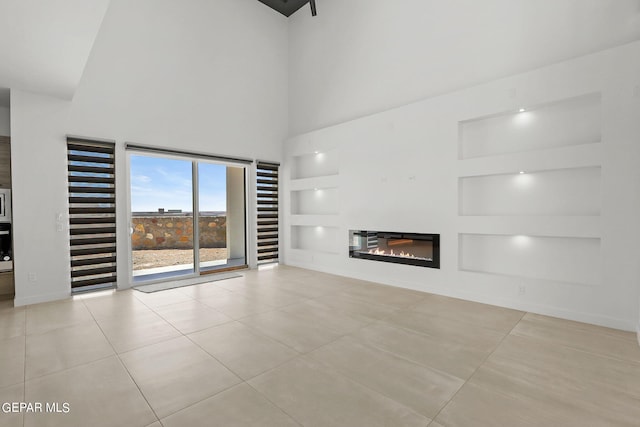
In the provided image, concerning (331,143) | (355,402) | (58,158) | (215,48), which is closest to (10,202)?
(58,158)

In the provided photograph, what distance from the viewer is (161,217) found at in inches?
247

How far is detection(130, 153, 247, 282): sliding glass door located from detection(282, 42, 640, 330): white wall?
9.66ft

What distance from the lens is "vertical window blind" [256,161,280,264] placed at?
682 cm

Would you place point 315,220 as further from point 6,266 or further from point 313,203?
point 6,266

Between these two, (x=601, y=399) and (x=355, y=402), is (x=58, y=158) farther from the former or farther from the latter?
(x=601, y=399)

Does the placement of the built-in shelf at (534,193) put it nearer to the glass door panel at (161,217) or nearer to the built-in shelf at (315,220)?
the built-in shelf at (315,220)

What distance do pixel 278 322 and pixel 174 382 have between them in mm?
1360

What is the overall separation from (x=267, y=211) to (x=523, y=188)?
16.1ft

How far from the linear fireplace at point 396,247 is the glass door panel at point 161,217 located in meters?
3.18

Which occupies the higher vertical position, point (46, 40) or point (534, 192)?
point (46, 40)

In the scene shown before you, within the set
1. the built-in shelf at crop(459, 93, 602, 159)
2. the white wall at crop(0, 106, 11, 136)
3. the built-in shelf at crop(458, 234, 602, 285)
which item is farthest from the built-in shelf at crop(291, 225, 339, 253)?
the white wall at crop(0, 106, 11, 136)

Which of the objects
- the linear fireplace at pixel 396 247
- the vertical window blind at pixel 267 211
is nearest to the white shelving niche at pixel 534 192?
the linear fireplace at pixel 396 247

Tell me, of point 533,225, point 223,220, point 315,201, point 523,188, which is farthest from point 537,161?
point 223,220

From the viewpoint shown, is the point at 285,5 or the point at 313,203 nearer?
the point at 313,203
